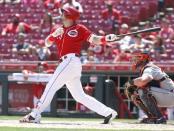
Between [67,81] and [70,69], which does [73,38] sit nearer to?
[70,69]

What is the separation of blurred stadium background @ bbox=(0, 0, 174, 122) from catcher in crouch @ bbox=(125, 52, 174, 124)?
8.97 feet

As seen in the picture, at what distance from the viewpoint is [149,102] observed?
9.93m

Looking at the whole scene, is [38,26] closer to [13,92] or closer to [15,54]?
[15,54]

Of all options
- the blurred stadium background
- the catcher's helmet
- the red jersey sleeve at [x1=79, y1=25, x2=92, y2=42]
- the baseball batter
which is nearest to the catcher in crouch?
the baseball batter

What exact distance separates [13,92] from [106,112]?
5065 millimetres

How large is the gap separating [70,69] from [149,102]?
146 centimetres

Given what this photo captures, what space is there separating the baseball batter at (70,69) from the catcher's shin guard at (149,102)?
0.72m

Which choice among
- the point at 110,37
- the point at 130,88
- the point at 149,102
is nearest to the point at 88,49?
the point at 130,88

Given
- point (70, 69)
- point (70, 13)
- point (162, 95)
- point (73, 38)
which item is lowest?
point (162, 95)

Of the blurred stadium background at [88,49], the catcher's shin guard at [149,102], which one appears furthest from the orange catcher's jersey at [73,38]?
the blurred stadium background at [88,49]

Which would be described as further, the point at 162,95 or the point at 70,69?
the point at 162,95

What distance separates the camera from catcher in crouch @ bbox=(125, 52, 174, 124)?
32.5ft

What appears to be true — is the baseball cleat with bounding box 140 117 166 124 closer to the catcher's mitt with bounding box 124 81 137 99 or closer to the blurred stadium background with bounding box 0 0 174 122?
the catcher's mitt with bounding box 124 81 137 99

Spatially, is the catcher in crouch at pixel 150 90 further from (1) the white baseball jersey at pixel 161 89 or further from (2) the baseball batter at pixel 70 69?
(2) the baseball batter at pixel 70 69
